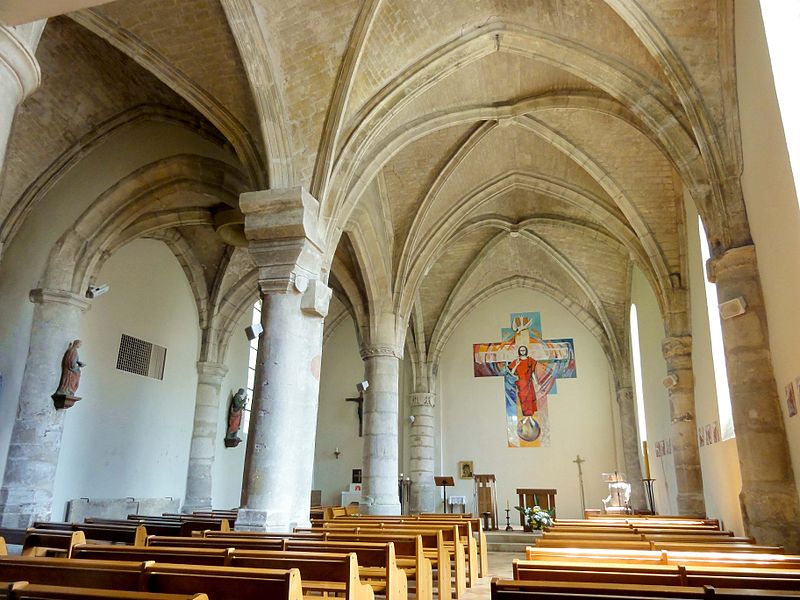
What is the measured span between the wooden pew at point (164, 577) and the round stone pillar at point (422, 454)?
47.7ft

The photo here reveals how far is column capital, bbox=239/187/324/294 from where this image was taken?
317 inches

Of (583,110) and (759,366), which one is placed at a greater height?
(583,110)

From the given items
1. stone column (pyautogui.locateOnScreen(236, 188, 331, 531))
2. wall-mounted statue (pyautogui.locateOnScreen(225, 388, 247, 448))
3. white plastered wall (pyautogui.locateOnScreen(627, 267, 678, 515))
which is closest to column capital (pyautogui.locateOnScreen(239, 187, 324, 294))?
stone column (pyautogui.locateOnScreen(236, 188, 331, 531))

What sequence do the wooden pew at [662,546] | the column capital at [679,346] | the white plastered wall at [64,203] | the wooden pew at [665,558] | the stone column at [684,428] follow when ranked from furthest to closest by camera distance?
the column capital at [679,346]
the stone column at [684,428]
the white plastered wall at [64,203]
the wooden pew at [662,546]
the wooden pew at [665,558]

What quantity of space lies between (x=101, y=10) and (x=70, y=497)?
8.07 m

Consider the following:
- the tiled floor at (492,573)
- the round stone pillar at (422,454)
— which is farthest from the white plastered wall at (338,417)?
the tiled floor at (492,573)

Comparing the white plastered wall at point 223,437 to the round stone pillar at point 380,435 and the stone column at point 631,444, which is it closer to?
the round stone pillar at point 380,435

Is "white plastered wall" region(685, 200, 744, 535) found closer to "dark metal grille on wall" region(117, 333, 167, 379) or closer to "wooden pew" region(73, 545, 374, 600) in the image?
"wooden pew" region(73, 545, 374, 600)

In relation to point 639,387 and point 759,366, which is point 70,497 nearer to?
point 759,366

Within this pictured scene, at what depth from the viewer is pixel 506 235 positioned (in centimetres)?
1666

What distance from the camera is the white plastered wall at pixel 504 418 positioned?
→ 699 inches

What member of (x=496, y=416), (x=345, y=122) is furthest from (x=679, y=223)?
(x=496, y=416)

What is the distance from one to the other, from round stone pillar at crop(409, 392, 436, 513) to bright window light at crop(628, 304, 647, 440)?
5.46 m

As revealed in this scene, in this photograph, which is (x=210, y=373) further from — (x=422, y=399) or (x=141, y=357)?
(x=422, y=399)
